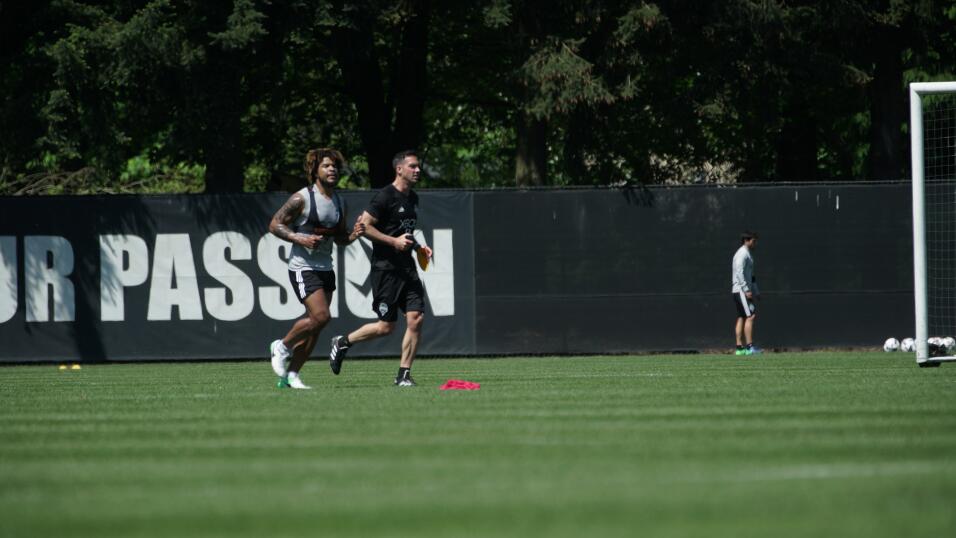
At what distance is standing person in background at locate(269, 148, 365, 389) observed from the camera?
11719 mm

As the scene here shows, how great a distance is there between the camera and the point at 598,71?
2498cm

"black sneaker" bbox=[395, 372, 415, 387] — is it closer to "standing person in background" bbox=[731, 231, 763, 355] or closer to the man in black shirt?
the man in black shirt

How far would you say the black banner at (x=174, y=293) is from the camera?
71.5ft

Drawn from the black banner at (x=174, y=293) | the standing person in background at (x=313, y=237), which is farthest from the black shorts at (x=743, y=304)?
the standing person in background at (x=313, y=237)

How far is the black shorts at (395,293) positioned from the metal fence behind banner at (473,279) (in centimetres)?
953

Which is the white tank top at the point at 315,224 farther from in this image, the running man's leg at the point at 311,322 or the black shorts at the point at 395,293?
the black shorts at the point at 395,293

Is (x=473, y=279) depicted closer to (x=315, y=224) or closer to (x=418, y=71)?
Answer: (x=418, y=71)

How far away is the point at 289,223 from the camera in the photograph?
11828 mm

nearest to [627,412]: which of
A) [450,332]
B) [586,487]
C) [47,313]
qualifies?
[586,487]

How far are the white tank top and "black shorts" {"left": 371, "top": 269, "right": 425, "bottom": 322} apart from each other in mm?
524

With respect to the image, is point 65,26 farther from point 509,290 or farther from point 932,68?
point 932,68

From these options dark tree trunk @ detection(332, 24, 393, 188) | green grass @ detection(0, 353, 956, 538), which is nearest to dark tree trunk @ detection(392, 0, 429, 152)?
dark tree trunk @ detection(332, 24, 393, 188)

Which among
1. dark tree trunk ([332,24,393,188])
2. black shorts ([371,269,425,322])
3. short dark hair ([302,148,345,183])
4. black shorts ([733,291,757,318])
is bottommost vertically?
black shorts ([733,291,757,318])

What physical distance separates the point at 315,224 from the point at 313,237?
0.23m
